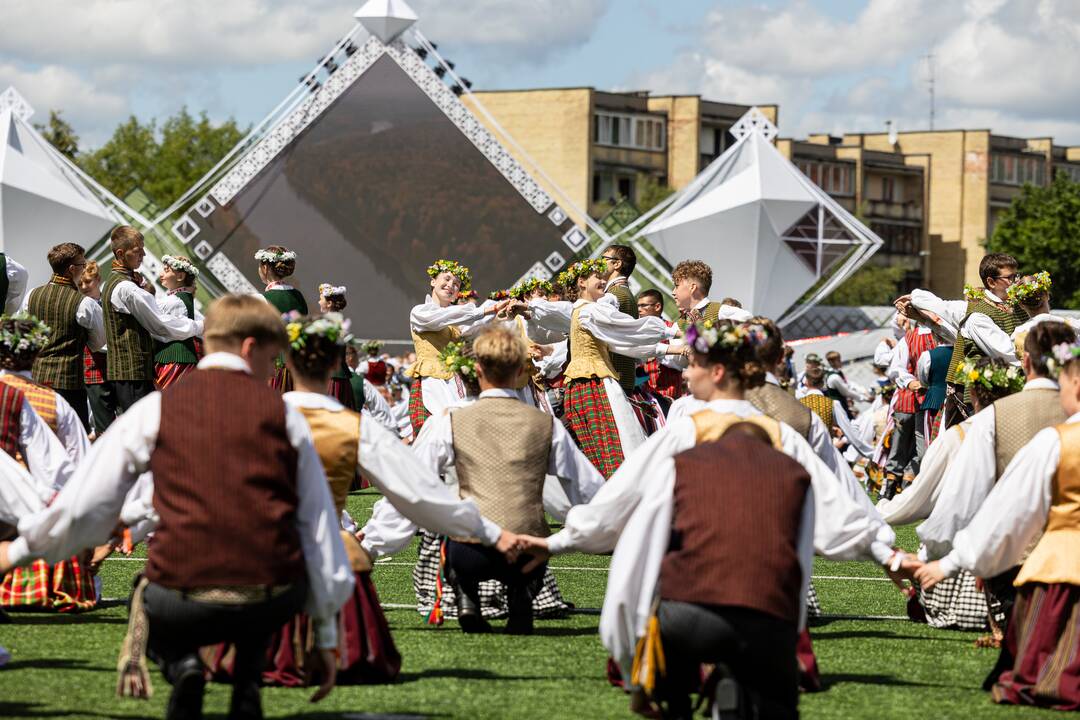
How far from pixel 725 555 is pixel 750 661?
0.92 feet

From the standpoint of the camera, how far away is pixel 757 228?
3023 cm

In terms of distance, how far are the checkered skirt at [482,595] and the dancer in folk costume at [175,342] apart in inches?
167

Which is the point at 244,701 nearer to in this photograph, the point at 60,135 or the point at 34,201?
the point at 34,201

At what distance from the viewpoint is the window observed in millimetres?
78312

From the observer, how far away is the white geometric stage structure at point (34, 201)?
86.9 ft

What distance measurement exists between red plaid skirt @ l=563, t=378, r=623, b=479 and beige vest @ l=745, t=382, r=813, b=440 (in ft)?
11.4

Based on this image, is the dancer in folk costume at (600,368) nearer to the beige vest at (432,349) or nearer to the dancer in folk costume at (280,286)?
the beige vest at (432,349)

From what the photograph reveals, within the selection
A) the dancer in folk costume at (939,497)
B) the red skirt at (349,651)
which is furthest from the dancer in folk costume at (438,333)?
the red skirt at (349,651)

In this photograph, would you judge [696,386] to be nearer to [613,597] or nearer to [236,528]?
[613,597]

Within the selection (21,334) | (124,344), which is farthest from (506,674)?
(124,344)

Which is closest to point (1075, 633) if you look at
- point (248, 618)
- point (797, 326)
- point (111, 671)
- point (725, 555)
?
point (725, 555)

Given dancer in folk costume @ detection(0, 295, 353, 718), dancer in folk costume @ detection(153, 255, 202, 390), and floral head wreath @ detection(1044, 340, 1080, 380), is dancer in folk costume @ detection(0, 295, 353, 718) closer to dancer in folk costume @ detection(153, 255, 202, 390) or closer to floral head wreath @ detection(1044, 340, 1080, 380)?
floral head wreath @ detection(1044, 340, 1080, 380)

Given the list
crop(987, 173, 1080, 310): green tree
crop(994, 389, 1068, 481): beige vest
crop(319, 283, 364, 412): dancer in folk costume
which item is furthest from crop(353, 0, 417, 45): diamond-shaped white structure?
crop(987, 173, 1080, 310): green tree

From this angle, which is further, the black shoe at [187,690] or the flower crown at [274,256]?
the flower crown at [274,256]
